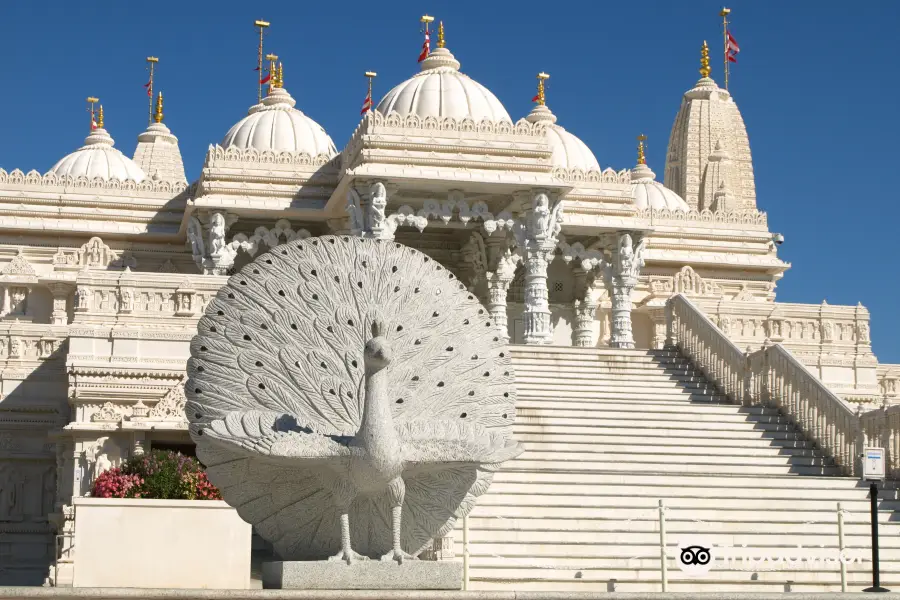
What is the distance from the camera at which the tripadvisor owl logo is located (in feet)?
56.2

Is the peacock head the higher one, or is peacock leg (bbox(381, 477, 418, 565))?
the peacock head

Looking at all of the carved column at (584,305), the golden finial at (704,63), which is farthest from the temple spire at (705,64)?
the carved column at (584,305)

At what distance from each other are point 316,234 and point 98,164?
8.30 meters

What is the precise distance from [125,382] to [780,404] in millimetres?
9454

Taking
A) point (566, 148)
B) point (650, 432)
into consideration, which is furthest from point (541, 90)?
point (650, 432)

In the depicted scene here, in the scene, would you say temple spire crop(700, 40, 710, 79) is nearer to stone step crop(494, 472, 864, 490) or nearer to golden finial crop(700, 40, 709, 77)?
golden finial crop(700, 40, 709, 77)

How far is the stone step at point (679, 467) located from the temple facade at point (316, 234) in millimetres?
3236

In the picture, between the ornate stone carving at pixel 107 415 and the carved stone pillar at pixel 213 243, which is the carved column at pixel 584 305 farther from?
the ornate stone carving at pixel 107 415

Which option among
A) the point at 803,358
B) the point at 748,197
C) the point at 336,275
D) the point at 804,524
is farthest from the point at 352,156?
the point at 748,197

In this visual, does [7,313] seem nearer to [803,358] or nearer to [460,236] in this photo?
[460,236]

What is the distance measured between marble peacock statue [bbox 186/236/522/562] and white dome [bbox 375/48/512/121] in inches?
710

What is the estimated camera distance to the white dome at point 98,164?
124 feet

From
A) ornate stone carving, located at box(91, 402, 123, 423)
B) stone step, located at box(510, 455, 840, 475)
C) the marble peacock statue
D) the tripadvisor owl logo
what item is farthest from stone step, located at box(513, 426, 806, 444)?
the marble peacock statue

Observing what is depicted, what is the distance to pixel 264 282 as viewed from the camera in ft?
39.7
